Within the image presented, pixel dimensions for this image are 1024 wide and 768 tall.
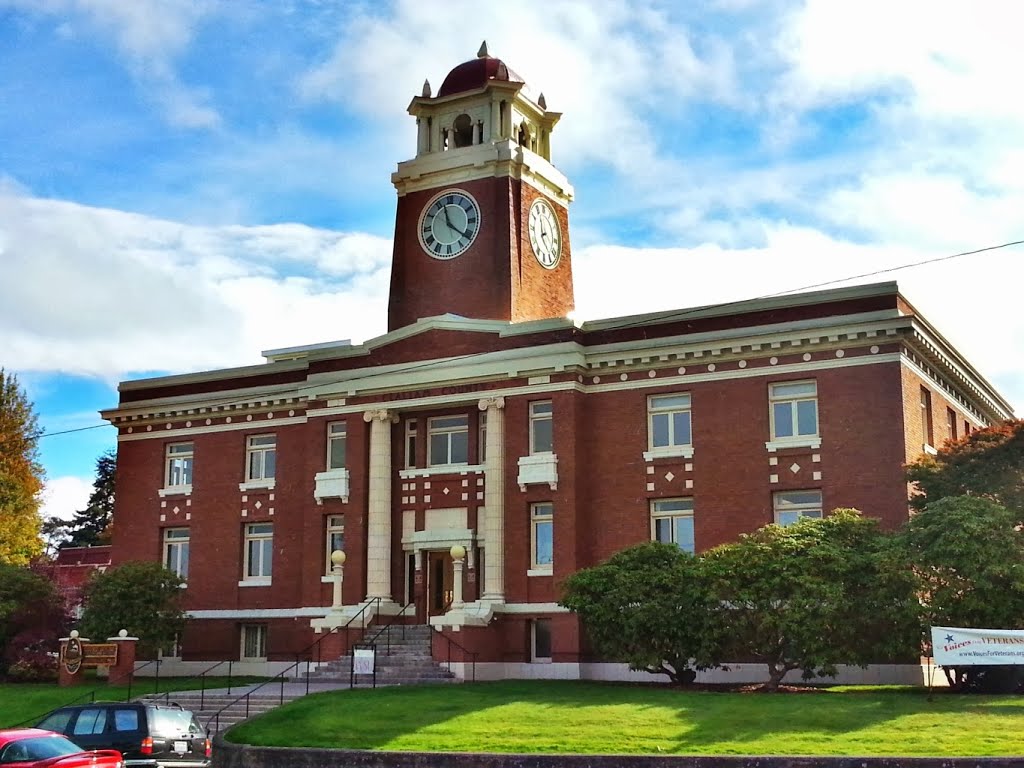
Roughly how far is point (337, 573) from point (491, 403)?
727 cm

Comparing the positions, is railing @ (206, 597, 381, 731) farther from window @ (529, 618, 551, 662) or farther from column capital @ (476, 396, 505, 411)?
column capital @ (476, 396, 505, 411)

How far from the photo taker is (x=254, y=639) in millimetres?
44938

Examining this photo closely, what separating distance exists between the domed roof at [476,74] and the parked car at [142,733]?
2762cm

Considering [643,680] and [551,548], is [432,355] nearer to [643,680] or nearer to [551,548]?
[551,548]

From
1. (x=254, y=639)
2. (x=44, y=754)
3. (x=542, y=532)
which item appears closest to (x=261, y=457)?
(x=254, y=639)

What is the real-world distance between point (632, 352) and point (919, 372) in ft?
26.7

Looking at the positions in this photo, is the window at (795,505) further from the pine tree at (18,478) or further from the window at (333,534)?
the pine tree at (18,478)

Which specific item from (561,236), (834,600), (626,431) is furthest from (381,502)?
(834,600)

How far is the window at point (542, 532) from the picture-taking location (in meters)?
39.3

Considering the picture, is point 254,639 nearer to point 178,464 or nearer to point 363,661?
point 178,464

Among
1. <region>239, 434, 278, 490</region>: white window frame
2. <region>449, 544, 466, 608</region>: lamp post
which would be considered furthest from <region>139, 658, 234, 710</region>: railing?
<region>449, 544, 466, 608</region>: lamp post

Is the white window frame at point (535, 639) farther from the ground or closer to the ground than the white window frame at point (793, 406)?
closer to the ground

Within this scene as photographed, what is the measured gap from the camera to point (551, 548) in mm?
39219

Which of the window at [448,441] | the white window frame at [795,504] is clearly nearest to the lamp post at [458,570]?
the window at [448,441]
